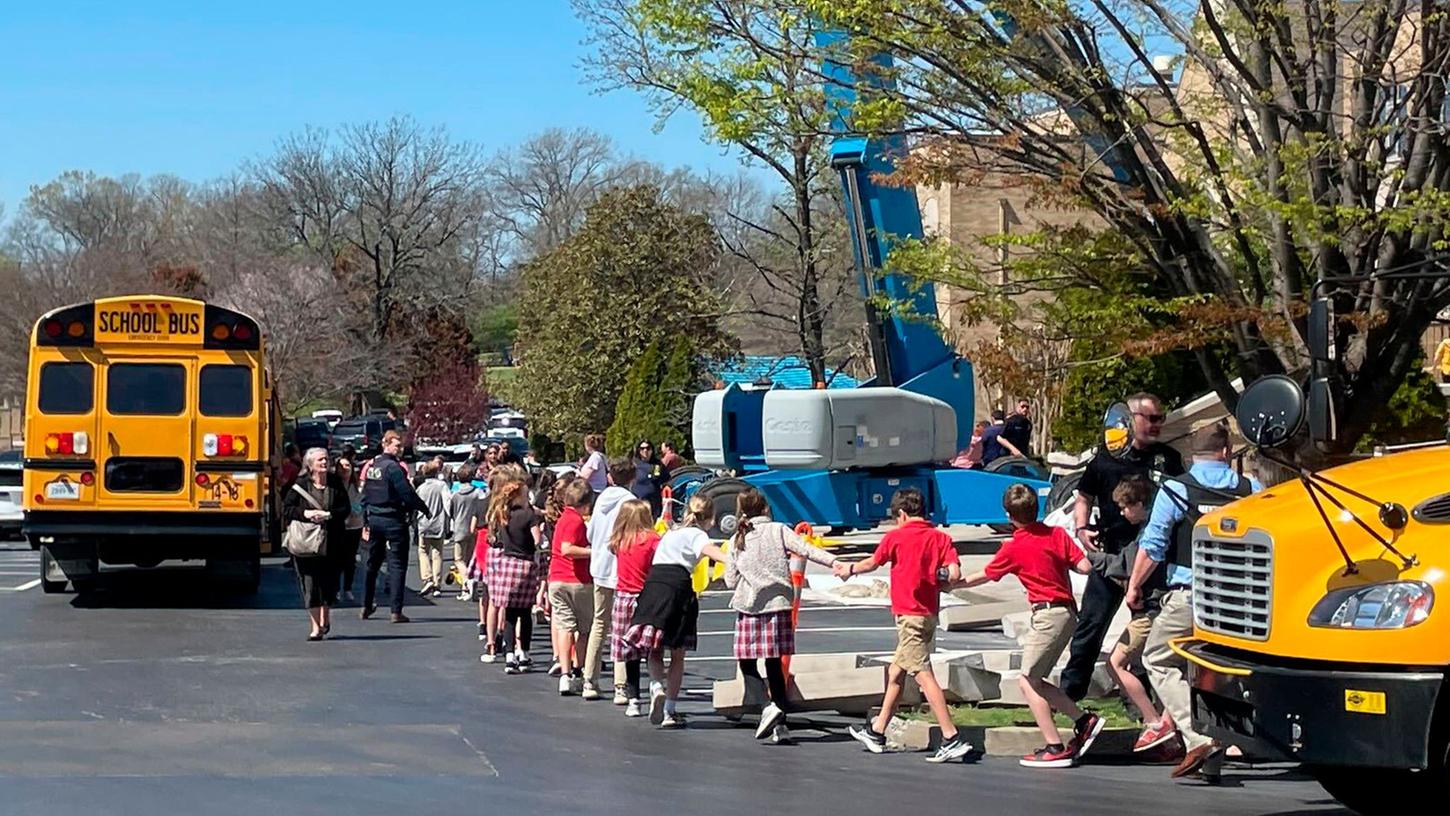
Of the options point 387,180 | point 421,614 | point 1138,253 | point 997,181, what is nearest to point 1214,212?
point 1138,253

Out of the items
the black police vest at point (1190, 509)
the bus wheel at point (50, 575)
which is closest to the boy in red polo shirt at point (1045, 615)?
the black police vest at point (1190, 509)

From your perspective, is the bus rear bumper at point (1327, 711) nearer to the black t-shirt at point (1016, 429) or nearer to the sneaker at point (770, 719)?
the sneaker at point (770, 719)

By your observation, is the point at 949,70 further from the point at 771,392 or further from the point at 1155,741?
the point at 771,392

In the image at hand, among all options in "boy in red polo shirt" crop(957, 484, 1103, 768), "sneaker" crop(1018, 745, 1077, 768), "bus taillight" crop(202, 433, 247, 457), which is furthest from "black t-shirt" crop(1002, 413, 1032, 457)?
"sneaker" crop(1018, 745, 1077, 768)

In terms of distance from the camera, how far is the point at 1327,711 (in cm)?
737

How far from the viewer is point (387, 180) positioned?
207 ft

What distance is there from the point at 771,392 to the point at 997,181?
10574 millimetres

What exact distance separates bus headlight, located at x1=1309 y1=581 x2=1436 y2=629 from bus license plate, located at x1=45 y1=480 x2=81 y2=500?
1461 cm

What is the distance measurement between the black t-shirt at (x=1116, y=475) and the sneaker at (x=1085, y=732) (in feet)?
3.19

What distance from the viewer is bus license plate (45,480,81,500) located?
19.1m

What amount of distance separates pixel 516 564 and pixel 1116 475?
5.41 m

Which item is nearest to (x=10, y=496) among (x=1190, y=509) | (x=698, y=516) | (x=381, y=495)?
(x=381, y=495)

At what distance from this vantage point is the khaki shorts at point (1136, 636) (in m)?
10.2

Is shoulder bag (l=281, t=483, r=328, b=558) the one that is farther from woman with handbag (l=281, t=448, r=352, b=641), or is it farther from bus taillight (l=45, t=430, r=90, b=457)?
bus taillight (l=45, t=430, r=90, b=457)
